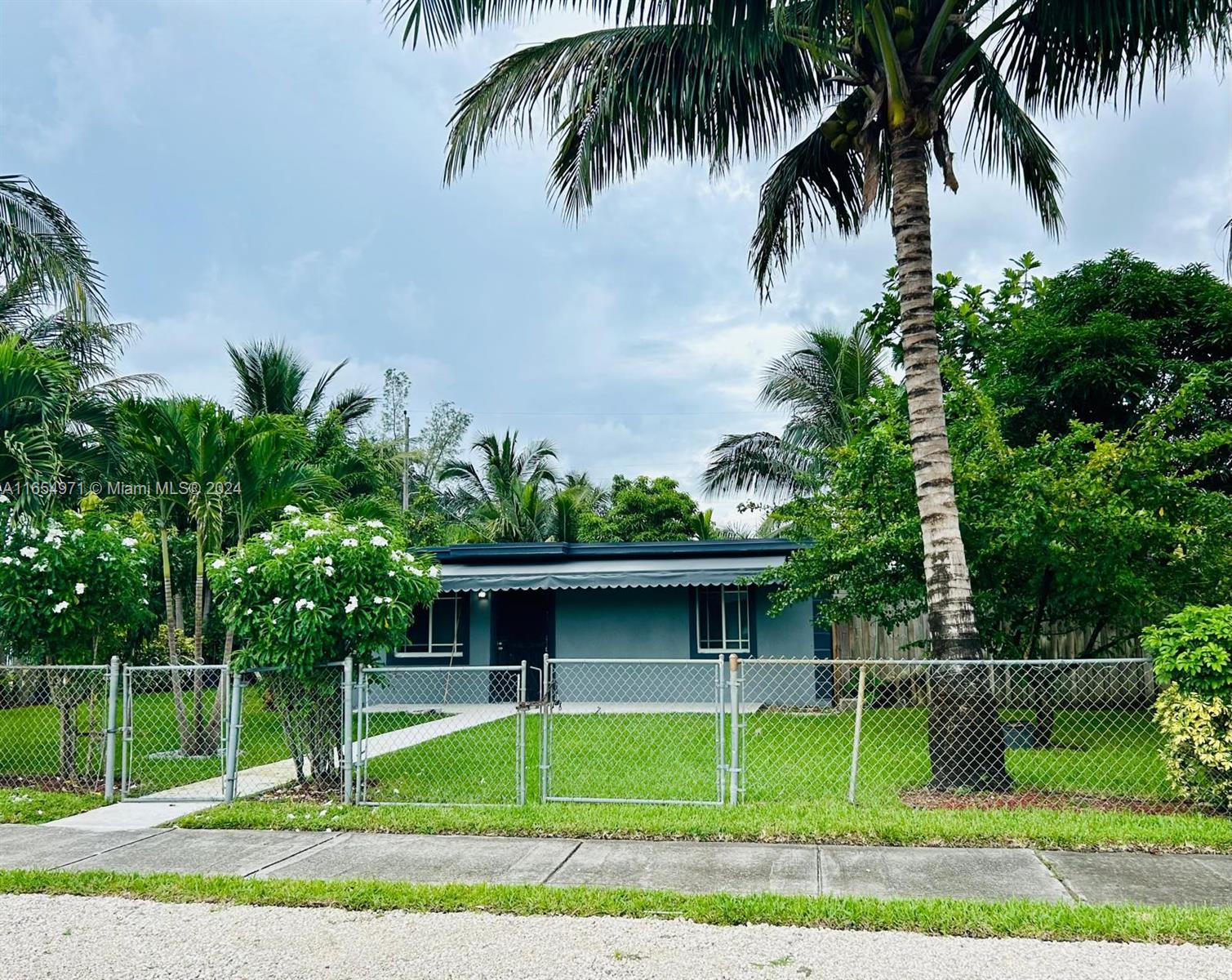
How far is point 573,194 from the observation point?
10.8 metres

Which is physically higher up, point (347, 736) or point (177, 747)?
point (347, 736)

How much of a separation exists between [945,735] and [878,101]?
5953mm

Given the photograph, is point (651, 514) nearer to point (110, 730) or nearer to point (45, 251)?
point (45, 251)

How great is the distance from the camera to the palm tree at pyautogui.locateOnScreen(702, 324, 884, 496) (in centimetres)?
2355

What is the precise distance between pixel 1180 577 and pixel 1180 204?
25.4 feet

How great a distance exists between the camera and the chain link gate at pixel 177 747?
870 cm

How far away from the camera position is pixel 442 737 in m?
12.4

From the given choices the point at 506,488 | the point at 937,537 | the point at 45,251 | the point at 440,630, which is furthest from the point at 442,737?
the point at 506,488

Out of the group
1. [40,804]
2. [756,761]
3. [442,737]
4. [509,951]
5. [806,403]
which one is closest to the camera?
[509,951]

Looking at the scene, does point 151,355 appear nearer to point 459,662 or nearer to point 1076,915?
point 459,662

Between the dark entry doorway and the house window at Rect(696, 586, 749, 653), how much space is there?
9.70ft

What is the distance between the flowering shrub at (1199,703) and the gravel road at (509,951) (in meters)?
3.12

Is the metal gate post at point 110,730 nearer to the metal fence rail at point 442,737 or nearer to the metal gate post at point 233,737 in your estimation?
the metal gate post at point 233,737

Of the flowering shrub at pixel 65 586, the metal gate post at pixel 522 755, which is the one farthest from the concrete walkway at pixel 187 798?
the flowering shrub at pixel 65 586
